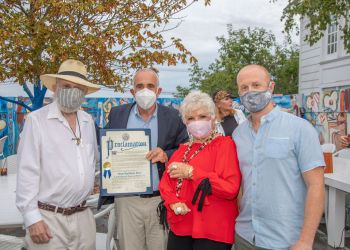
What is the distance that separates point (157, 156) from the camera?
3221mm

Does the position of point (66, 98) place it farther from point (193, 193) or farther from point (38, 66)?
point (38, 66)

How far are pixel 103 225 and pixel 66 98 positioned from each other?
162 inches

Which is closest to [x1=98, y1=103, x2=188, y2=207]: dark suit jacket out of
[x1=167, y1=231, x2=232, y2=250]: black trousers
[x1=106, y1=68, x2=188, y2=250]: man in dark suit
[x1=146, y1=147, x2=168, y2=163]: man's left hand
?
[x1=106, y1=68, x2=188, y2=250]: man in dark suit

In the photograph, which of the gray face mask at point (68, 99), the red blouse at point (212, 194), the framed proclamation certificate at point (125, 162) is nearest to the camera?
the red blouse at point (212, 194)

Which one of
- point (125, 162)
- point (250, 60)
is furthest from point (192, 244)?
point (250, 60)

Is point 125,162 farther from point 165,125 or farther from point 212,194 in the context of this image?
point 212,194

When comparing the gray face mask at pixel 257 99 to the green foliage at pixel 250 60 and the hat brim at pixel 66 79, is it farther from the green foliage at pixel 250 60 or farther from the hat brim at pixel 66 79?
the green foliage at pixel 250 60

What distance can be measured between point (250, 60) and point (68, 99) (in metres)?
24.8

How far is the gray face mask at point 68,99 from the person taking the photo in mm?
3035

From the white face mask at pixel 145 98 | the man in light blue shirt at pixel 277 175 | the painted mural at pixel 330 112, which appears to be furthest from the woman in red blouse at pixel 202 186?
the painted mural at pixel 330 112

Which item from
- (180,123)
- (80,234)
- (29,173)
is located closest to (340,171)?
(180,123)

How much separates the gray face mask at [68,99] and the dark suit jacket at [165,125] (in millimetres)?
440

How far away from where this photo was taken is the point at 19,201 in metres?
2.82

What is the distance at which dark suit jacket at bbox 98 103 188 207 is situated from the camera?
3.39m
